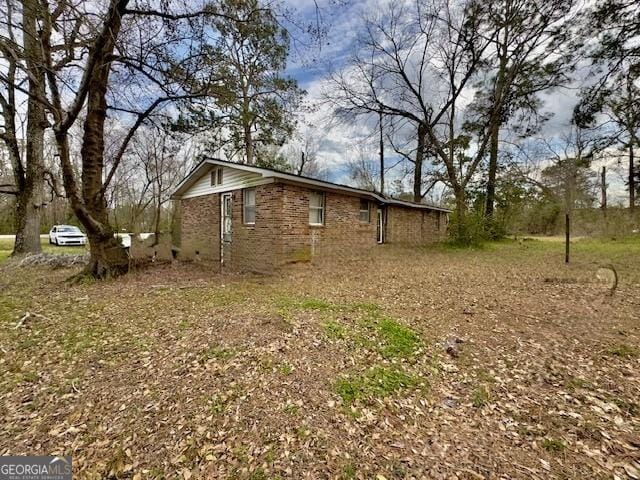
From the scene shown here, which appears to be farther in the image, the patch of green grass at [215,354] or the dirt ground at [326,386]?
the patch of green grass at [215,354]

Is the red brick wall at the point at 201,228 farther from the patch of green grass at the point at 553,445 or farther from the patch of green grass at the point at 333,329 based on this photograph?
the patch of green grass at the point at 553,445

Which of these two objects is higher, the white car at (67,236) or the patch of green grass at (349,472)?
the white car at (67,236)

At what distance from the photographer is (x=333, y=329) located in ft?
13.9

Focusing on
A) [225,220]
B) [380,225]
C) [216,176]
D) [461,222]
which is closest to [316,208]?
[225,220]

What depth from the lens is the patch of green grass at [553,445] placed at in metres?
2.23

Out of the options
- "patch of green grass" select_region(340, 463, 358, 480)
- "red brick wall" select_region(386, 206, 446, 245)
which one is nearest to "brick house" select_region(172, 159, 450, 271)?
"red brick wall" select_region(386, 206, 446, 245)

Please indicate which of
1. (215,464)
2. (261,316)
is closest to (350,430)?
(215,464)

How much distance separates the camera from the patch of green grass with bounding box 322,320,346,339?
13.2 ft

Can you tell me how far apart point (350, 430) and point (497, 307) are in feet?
13.4

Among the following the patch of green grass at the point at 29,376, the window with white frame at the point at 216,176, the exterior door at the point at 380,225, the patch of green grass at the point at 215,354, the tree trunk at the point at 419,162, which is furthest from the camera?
the tree trunk at the point at 419,162

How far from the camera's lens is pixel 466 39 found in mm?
15086

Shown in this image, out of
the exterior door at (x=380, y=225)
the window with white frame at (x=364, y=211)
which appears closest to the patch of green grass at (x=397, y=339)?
the window with white frame at (x=364, y=211)

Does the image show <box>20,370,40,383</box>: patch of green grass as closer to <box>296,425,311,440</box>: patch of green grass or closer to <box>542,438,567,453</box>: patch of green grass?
<box>296,425,311,440</box>: patch of green grass

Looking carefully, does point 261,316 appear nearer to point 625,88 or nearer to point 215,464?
point 215,464
